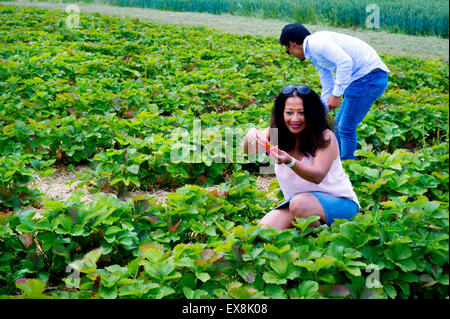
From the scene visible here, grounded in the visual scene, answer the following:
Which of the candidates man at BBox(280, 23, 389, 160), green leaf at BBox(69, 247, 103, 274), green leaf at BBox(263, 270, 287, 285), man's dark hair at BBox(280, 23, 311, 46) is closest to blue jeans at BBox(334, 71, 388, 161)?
man at BBox(280, 23, 389, 160)

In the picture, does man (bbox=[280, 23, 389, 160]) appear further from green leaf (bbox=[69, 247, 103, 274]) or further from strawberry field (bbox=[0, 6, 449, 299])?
green leaf (bbox=[69, 247, 103, 274])

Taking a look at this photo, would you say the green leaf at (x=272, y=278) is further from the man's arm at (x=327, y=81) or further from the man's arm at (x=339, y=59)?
the man's arm at (x=327, y=81)

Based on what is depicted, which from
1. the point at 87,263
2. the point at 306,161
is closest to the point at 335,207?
the point at 306,161

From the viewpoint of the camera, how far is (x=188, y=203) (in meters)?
2.65

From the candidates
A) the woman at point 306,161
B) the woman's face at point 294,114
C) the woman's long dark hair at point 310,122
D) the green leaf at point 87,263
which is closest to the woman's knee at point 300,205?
the woman at point 306,161

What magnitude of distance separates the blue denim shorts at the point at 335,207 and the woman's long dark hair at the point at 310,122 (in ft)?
0.88

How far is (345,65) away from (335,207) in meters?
1.25

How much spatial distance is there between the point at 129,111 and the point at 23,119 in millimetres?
1124

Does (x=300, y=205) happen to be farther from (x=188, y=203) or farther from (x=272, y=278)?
(x=188, y=203)

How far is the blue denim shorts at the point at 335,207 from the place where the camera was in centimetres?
242

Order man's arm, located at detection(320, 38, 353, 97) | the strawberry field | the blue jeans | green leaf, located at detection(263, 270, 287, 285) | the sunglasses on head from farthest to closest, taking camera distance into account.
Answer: the blue jeans, man's arm, located at detection(320, 38, 353, 97), the sunglasses on head, the strawberry field, green leaf, located at detection(263, 270, 287, 285)

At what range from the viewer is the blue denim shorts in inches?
95.4

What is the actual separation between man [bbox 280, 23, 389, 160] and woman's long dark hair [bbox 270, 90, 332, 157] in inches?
37.8
